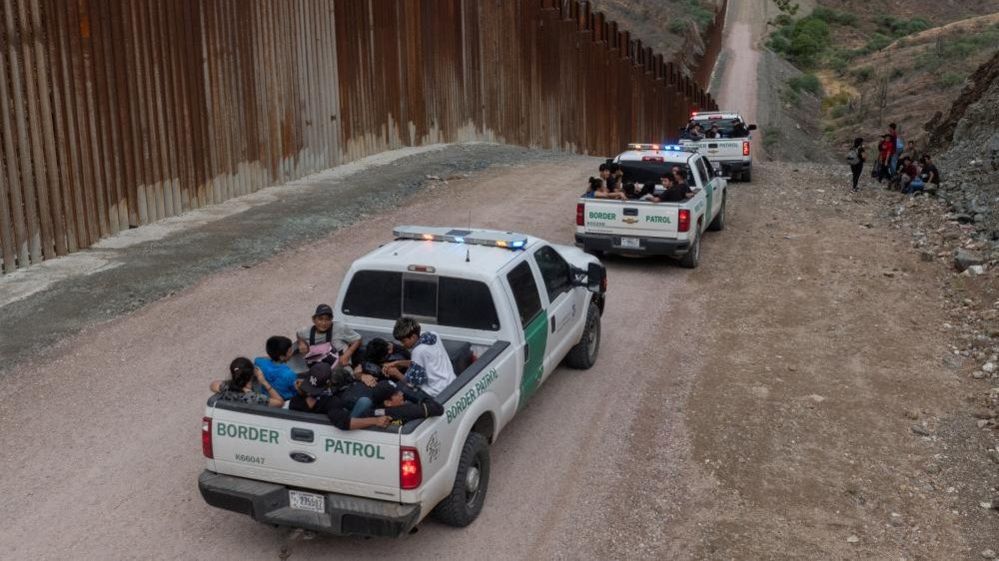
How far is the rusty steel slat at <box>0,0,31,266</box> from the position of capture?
42.4 feet

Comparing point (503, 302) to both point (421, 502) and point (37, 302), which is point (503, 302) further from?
point (37, 302)

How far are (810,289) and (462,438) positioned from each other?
8731 millimetres

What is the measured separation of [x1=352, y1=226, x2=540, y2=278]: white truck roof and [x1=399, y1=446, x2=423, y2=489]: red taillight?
7.18ft

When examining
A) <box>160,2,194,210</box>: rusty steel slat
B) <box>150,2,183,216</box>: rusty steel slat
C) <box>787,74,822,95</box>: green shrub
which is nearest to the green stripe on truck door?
<box>150,2,183,216</box>: rusty steel slat

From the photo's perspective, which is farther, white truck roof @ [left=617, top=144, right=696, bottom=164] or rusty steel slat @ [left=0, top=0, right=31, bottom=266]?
white truck roof @ [left=617, top=144, right=696, bottom=164]

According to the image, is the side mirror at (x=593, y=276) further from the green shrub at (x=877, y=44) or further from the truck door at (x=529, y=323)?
the green shrub at (x=877, y=44)

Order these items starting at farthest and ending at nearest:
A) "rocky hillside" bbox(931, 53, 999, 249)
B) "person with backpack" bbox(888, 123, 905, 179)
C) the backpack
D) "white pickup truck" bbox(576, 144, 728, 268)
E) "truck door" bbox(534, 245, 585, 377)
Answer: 1. "person with backpack" bbox(888, 123, 905, 179)
2. "rocky hillside" bbox(931, 53, 999, 249)
3. "white pickup truck" bbox(576, 144, 728, 268)
4. "truck door" bbox(534, 245, 585, 377)
5. the backpack

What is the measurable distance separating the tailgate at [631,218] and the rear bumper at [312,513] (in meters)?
9.00

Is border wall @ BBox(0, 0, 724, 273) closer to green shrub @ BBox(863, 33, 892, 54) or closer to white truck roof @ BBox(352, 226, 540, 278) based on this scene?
white truck roof @ BBox(352, 226, 540, 278)

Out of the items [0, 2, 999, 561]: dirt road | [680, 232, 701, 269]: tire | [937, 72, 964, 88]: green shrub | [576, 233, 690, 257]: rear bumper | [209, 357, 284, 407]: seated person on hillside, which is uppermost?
[937, 72, 964, 88]: green shrub

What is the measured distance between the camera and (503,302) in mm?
8117

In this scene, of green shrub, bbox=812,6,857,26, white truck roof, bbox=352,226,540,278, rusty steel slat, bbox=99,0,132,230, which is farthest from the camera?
green shrub, bbox=812,6,857,26

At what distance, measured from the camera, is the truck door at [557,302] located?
9156 mm

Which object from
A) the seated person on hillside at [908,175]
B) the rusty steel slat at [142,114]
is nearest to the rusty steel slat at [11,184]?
the rusty steel slat at [142,114]
